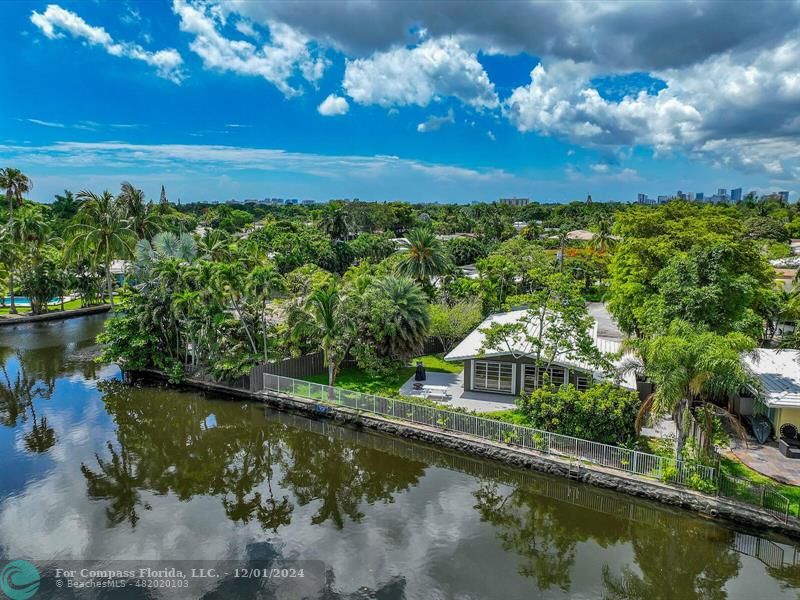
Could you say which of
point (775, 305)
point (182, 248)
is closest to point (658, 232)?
point (775, 305)

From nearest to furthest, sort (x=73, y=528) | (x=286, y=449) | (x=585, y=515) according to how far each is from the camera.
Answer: (x=73, y=528) < (x=585, y=515) < (x=286, y=449)

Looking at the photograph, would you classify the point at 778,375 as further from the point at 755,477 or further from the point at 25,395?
the point at 25,395

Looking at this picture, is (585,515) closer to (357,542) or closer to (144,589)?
(357,542)

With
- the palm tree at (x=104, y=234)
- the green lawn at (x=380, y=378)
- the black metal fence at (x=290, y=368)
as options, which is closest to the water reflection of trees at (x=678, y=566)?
the green lawn at (x=380, y=378)

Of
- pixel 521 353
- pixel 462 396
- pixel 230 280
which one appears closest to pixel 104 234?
pixel 230 280

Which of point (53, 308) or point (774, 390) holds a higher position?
point (774, 390)

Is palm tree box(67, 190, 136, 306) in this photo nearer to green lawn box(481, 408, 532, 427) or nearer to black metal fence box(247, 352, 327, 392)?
black metal fence box(247, 352, 327, 392)

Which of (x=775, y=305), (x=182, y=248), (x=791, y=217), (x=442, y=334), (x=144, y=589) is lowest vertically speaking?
(x=144, y=589)
